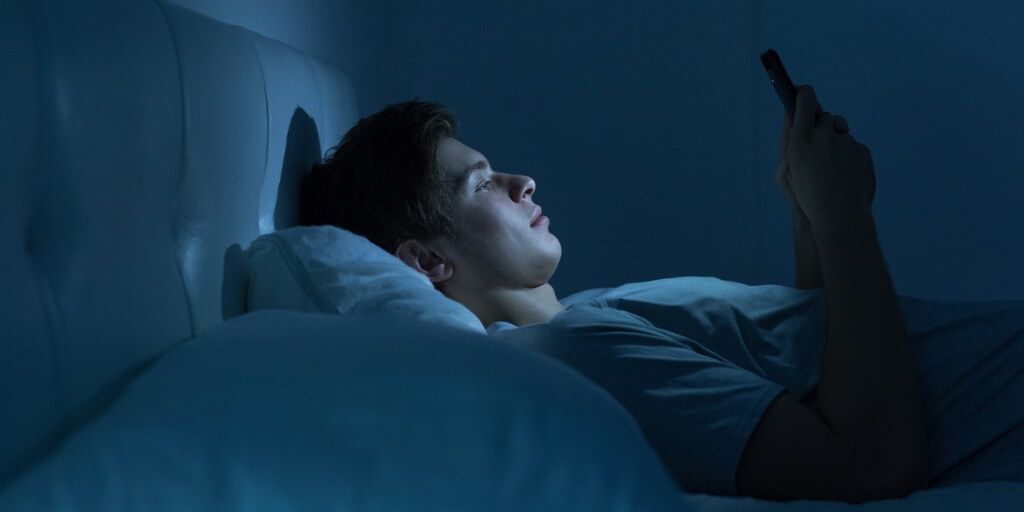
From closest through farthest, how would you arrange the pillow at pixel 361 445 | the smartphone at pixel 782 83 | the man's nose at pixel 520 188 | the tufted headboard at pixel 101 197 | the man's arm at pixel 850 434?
1. the pillow at pixel 361 445
2. the tufted headboard at pixel 101 197
3. the man's arm at pixel 850 434
4. the smartphone at pixel 782 83
5. the man's nose at pixel 520 188

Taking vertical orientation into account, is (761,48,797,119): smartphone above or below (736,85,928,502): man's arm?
above

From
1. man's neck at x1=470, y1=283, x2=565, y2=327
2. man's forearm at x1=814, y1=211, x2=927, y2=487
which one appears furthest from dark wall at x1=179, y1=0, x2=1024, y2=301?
man's forearm at x1=814, y1=211, x2=927, y2=487

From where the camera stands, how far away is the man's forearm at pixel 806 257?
141 cm

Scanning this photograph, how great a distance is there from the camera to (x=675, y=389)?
37.6 inches

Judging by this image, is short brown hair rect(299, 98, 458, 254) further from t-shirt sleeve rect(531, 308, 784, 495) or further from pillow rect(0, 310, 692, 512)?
pillow rect(0, 310, 692, 512)

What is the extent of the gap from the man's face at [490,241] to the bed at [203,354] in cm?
35

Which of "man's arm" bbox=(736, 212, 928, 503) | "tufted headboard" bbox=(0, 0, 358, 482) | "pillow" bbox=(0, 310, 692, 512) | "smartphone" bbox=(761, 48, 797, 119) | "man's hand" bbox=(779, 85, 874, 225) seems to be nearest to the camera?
"pillow" bbox=(0, 310, 692, 512)

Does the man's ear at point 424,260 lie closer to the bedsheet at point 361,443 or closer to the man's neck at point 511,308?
the man's neck at point 511,308

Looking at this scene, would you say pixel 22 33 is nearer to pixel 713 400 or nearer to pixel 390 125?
pixel 713 400

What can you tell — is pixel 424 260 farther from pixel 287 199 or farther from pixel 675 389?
pixel 675 389

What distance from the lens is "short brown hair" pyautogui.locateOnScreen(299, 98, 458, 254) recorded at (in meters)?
1.33

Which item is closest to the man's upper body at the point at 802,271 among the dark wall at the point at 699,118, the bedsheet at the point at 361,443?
the bedsheet at the point at 361,443

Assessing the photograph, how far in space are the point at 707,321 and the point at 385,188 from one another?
0.50 m

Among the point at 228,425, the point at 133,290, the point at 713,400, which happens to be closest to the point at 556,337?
the point at 713,400
